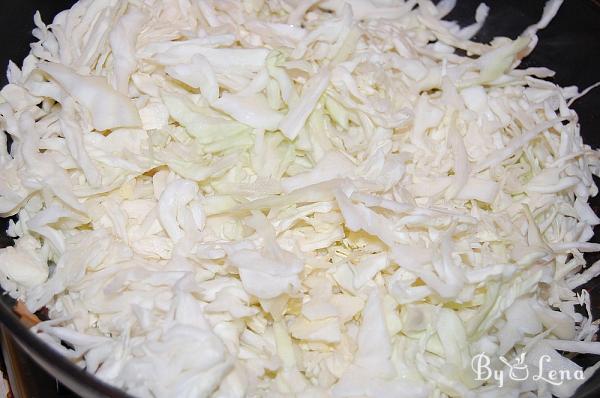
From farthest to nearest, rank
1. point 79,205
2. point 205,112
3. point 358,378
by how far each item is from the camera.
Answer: point 205,112, point 79,205, point 358,378

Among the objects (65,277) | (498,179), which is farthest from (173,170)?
(498,179)

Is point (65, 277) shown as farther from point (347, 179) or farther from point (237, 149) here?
point (347, 179)
